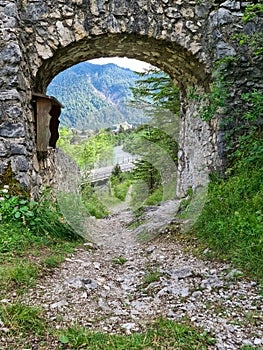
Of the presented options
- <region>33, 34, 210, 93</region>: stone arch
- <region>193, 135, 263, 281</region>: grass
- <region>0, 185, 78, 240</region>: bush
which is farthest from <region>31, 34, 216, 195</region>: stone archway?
<region>0, 185, 78, 240</region>: bush

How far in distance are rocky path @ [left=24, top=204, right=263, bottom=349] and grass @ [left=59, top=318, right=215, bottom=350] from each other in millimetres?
88

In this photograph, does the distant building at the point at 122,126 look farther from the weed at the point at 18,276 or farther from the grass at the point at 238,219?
the weed at the point at 18,276

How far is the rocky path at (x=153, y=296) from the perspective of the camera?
2.01 meters

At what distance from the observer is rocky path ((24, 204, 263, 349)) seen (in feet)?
6.58

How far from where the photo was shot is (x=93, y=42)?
15.9 ft

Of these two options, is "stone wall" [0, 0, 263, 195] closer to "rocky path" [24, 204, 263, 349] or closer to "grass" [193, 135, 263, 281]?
"grass" [193, 135, 263, 281]

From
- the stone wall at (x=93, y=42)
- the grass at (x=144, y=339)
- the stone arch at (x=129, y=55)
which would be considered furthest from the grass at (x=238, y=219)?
the stone arch at (x=129, y=55)

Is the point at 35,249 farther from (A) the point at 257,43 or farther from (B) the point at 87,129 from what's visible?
(B) the point at 87,129

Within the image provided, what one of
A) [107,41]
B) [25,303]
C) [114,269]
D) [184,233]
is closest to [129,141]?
[107,41]

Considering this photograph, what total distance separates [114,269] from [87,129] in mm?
16562

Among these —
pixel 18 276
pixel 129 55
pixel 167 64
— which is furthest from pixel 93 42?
pixel 18 276

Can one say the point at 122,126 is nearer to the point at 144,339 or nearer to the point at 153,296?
the point at 153,296

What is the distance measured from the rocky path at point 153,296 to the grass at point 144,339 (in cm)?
9

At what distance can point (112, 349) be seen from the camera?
1.73 metres
